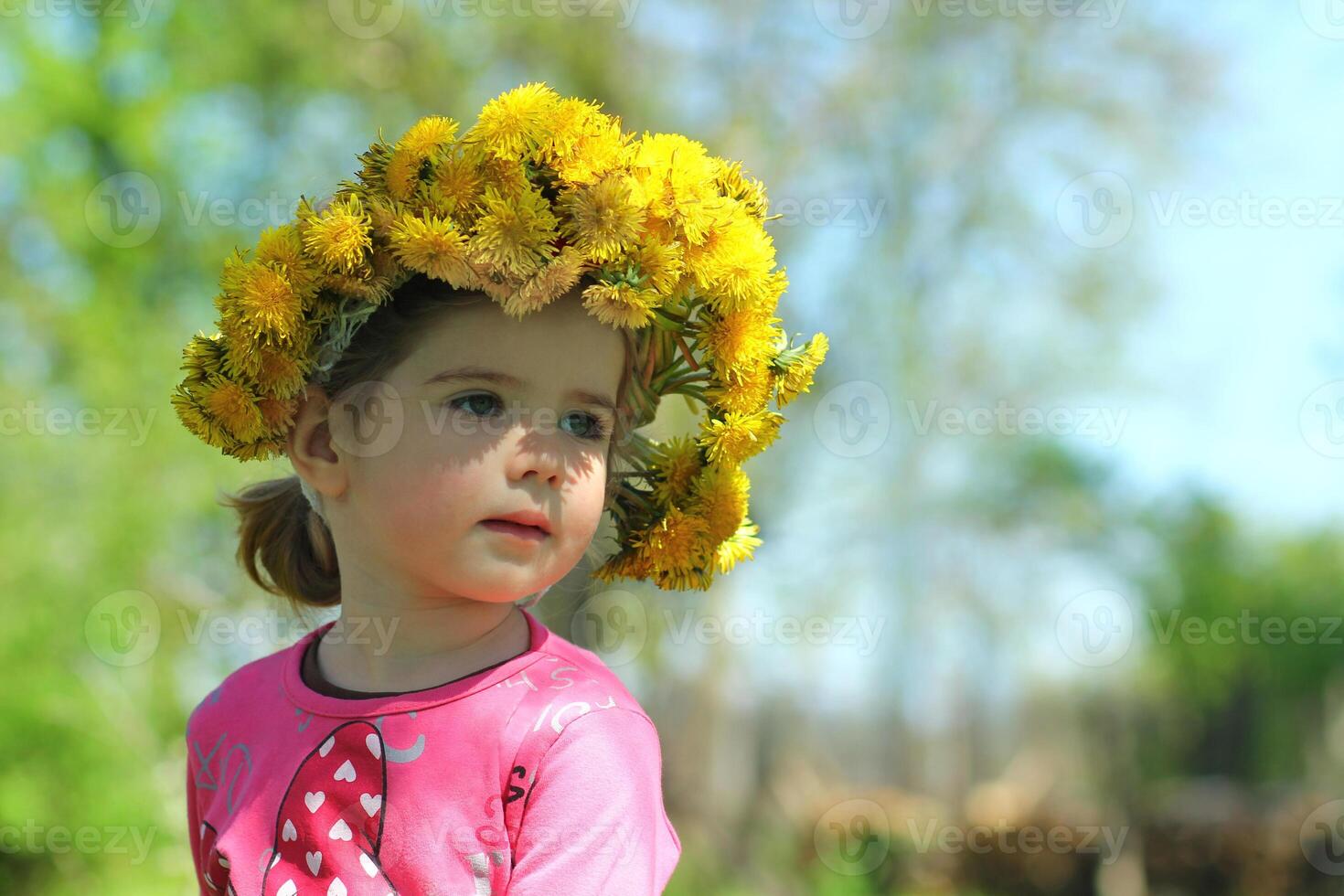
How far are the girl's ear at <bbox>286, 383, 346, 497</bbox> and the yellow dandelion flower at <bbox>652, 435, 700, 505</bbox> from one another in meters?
0.48

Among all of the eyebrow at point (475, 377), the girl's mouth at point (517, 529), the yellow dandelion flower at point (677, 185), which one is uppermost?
the yellow dandelion flower at point (677, 185)

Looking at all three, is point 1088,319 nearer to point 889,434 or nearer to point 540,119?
point 889,434

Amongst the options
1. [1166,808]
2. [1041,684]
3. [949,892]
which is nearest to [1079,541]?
[1041,684]

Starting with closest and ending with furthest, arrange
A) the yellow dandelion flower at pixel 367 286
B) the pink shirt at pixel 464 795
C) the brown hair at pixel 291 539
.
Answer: the pink shirt at pixel 464 795
the yellow dandelion flower at pixel 367 286
the brown hair at pixel 291 539

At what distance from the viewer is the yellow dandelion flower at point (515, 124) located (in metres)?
1.59

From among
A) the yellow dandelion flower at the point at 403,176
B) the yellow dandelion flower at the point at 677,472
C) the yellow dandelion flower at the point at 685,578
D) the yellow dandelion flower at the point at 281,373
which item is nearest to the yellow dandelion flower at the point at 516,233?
the yellow dandelion flower at the point at 403,176

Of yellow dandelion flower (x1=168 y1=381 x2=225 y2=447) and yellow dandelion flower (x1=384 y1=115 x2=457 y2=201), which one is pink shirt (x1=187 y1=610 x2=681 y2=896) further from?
yellow dandelion flower (x1=384 y1=115 x2=457 y2=201)

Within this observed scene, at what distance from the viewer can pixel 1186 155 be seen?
29.4 feet

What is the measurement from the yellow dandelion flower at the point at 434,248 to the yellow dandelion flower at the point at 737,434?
1.46ft

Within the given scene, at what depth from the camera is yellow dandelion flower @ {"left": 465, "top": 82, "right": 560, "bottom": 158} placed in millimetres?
1588

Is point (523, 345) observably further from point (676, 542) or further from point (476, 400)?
point (676, 542)

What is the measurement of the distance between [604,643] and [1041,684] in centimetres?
489

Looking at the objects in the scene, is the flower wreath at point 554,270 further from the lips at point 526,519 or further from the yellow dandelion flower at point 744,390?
the lips at point 526,519

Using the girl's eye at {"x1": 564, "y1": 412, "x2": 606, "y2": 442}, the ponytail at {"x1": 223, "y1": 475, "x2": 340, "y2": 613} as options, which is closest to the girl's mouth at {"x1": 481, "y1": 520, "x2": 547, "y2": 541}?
the girl's eye at {"x1": 564, "y1": 412, "x2": 606, "y2": 442}
